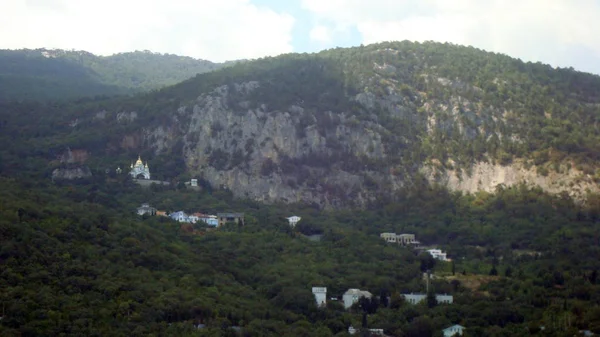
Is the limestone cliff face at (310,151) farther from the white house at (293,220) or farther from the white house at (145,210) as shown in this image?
the white house at (145,210)

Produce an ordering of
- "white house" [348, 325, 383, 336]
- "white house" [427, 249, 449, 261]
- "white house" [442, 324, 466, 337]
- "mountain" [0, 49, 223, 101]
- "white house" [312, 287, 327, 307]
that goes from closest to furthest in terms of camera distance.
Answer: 1. "white house" [442, 324, 466, 337]
2. "white house" [348, 325, 383, 336]
3. "white house" [312, 287, 327, 307]
4. "white house" [427, 249, 449, 261]
5. "mountain" [0, 49, 223, 101]

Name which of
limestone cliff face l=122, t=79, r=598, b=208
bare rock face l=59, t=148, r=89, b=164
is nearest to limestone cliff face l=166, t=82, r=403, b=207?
limestone cliff face l=122, t=79, r=598, b=208

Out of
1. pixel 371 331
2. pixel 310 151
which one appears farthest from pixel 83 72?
pixel 371 331

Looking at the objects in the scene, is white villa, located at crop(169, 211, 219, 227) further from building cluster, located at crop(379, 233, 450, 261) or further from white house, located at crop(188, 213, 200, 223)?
building cluster, located at crop(379, 233, 450, 261)

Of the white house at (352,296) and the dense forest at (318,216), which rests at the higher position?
the dense forest at (318,216)

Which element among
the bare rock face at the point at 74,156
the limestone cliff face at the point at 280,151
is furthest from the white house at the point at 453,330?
the bare rock face at the point at 74,156

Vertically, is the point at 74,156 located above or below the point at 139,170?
above

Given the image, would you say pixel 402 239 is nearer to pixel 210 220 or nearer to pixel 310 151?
pixel 210 220
